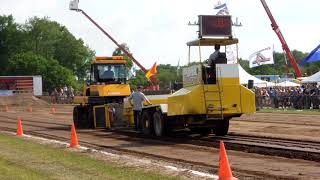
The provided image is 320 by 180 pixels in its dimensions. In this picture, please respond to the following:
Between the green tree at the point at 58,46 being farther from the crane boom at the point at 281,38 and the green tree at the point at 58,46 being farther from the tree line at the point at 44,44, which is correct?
the crane boom at the point at 281,38

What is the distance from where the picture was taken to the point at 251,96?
17.5 meters

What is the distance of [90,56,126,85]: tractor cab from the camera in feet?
85.3

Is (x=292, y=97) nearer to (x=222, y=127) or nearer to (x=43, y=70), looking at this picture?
(x=222, y=127)

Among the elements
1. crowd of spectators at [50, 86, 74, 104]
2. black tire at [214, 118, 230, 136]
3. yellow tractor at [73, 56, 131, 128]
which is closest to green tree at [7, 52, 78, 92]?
crowd of spectators at [50, 86, 74, 104]

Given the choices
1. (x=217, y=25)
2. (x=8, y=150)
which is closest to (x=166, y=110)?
(x=217, y=25)

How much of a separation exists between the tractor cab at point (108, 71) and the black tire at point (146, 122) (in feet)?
19.9

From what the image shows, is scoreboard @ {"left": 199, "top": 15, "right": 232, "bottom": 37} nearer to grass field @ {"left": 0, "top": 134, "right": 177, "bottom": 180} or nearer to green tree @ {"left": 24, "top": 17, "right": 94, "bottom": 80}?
grass field @ {"left": 0, "top": 134, "right": 177, "bottom": 180}

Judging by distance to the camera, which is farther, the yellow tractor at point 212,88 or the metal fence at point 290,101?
the metal fence at point 290,101

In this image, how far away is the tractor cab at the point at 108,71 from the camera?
2600 cm

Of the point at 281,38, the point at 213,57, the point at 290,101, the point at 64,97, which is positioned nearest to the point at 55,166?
the point at 213,57

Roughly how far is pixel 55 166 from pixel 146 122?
7.87 metres

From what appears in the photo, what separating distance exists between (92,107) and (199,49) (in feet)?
Answer: 29.6

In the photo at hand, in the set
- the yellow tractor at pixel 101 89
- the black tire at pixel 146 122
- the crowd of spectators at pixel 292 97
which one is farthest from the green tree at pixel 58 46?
the black tire at pixel 146 122

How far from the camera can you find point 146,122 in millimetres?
20156
